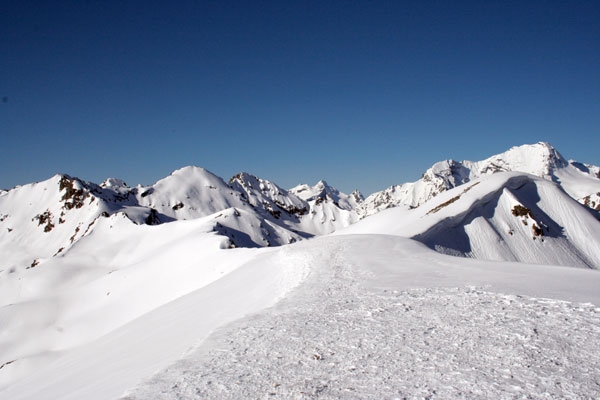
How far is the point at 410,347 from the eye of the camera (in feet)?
25.6

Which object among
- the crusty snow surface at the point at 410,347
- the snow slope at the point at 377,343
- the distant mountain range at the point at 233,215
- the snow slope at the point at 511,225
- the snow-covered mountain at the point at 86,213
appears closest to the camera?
the crusty snow surface at the point at 410,347

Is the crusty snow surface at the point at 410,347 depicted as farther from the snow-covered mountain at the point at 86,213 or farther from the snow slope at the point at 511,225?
the snow-covered mountain at the point at 86,213

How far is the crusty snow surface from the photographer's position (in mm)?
6234

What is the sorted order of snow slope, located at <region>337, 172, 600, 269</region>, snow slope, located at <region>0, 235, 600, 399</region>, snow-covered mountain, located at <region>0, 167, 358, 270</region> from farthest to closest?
snow-covered mountain, located at <region>0, 167, 358, 270</region> → snow slope, located at <region>337, 172, 600, 269</region> → snow slope, located at <region>0, 235, 600, 399</region>

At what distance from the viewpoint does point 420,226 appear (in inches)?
1367

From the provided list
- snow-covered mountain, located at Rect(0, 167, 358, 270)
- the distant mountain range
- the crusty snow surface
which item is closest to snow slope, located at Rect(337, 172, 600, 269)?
the distant mountain range

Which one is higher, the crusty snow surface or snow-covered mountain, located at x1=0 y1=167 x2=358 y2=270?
snow-covered mountain, located at x1=0 y1=167 x2=358 y2=270

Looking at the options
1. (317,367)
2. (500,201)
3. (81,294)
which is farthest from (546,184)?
(81,294)

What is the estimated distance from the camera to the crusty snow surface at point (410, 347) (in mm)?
6234

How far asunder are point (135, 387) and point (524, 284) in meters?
12.2

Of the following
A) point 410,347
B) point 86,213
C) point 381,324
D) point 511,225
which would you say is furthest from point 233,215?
point 410,347

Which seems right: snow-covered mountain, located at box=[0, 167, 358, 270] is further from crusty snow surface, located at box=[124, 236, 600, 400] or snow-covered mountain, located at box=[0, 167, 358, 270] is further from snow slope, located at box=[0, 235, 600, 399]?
crusty snow surface, located at box=[124, 236, 600, 400]

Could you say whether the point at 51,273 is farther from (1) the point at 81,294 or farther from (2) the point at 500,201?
(2) the point at 500,201

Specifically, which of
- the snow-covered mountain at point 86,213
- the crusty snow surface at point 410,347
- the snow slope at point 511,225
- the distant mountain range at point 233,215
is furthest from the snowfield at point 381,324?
the snow-covered mountain at point 86,213
